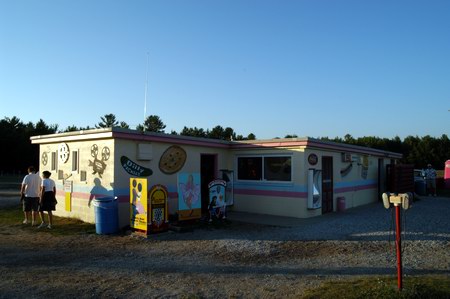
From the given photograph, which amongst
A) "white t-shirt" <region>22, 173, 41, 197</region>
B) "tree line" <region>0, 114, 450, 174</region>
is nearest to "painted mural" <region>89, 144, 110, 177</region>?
"white t-shirt" <region>22, 173, 41, 197</region>

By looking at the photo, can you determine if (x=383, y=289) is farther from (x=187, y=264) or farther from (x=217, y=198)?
(x=217, y=198)

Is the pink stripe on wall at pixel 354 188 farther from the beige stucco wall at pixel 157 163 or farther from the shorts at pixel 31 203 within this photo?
the shorts at pixel 31 203

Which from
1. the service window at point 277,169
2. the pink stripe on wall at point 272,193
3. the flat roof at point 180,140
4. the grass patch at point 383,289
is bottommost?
the grass patch at point 383,289

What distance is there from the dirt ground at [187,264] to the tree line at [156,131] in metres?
36.4

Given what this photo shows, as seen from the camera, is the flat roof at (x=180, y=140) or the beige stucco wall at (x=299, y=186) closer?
the flat roof at (x=180, y=140)

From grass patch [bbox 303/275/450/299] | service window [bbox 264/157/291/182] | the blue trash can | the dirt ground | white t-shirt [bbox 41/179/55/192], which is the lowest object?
the dirt ground

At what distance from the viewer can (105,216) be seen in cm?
1065

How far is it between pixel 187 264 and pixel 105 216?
403cm

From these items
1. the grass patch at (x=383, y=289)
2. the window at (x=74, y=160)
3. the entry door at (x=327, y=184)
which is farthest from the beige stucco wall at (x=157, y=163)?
the grass patch at (x=383, y=289)

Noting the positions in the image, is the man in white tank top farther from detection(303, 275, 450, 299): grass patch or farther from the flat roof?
detection(303, 275, 450, 299): grass patch

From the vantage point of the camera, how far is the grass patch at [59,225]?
1104 centimetres

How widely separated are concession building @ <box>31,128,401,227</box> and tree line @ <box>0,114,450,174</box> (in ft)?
102

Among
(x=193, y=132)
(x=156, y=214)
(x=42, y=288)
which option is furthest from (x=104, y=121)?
(x=42, y=288)

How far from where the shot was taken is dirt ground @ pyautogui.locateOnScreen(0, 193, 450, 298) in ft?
19.7
